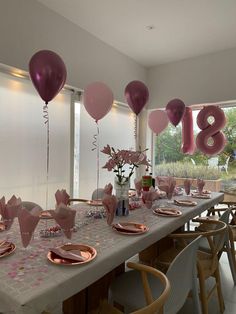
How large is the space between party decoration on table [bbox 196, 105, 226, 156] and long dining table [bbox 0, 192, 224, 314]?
88.3 inches

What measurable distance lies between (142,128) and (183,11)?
7.55 ft

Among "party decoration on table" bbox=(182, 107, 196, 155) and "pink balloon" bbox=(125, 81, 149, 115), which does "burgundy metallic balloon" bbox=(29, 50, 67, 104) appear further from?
"party decoration on table" bbox=(182, 107, 196, 155)

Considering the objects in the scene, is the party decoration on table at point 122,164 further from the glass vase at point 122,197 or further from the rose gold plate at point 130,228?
the rose gold plate at point 130,228

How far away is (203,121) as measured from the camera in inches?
154

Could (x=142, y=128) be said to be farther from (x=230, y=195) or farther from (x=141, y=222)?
(x=141, y=222)

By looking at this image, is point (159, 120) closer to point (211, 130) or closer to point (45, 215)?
point (211, 130)

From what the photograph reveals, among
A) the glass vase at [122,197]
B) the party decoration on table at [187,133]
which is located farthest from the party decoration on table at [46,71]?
the party decoration on table at [187,133]

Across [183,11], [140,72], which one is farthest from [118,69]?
[183,11]

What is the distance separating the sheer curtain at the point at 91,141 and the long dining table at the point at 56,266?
1.86 m

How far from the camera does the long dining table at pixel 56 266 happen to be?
3.16 feet

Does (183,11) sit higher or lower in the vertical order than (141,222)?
higher

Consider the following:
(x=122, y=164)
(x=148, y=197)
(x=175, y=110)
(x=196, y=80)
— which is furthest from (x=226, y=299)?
(x=196, y=80)

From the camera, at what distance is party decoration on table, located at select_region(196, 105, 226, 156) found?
12.5ft

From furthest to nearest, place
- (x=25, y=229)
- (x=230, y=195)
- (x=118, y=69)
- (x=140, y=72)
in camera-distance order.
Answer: (x=140, y=72), (x=118, y=69), (x=230, y=195), (x=25, y=229)
